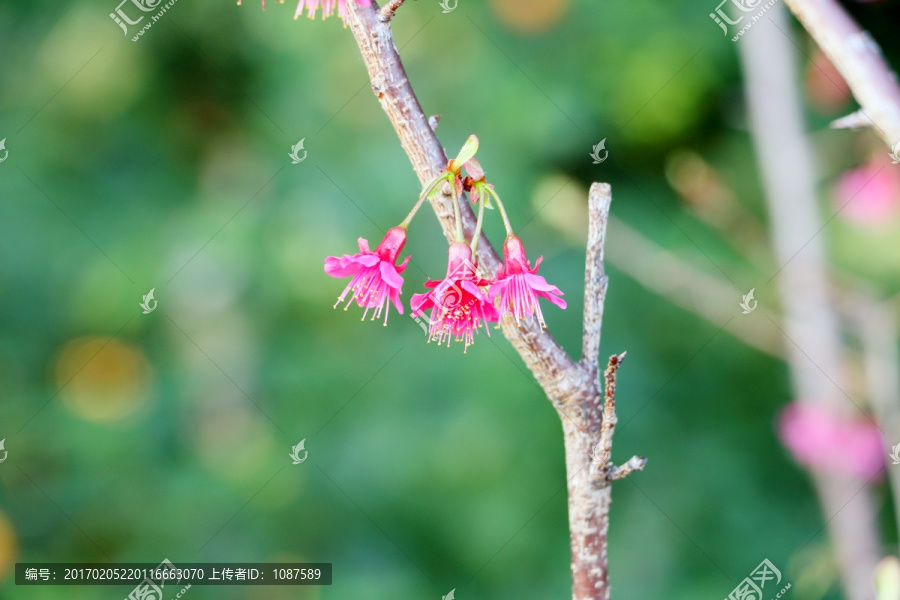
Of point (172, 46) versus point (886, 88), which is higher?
point (172, 46)

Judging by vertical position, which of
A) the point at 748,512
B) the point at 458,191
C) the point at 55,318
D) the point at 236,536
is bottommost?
the point at 458,191

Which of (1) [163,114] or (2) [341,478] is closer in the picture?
(2) [341,478]

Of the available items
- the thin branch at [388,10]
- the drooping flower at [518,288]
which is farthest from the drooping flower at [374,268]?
the thin branch at [388,10]

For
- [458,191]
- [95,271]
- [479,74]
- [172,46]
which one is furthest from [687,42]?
[95,271]

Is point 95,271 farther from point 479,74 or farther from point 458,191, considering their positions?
point 458,191

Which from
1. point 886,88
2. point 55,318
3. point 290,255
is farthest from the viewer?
point 55,318
